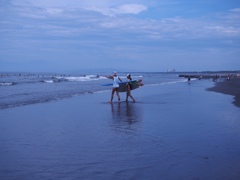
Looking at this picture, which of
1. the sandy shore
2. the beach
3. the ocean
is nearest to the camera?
the beach

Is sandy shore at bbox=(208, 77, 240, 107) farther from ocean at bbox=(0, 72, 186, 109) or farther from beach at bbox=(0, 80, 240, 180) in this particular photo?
beach at bbox=(0, 80, 240, 180)

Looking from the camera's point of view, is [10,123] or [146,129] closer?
[146,129]

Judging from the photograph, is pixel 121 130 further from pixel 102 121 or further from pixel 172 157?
pixel 172 157

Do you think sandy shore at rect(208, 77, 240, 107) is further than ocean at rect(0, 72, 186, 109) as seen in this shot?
No

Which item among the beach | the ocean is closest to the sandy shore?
the ocean

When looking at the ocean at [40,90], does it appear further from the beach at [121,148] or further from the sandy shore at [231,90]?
the beach at [121,148]

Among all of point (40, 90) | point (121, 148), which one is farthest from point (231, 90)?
point (121, 148)

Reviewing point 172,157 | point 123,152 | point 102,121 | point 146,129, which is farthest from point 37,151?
point 102,121

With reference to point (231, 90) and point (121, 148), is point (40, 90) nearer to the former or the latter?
point (231, 90)

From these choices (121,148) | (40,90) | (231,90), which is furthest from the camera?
(231,90)

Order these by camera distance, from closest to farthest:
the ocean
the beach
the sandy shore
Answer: the beach < the sandy shore < the ocean

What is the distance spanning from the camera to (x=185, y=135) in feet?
27.4

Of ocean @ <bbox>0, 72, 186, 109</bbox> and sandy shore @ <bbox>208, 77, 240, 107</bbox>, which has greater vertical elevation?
ocean @ <bbox>0, 72, 186, 109</bbox>

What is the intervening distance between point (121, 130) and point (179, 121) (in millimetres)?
2529
